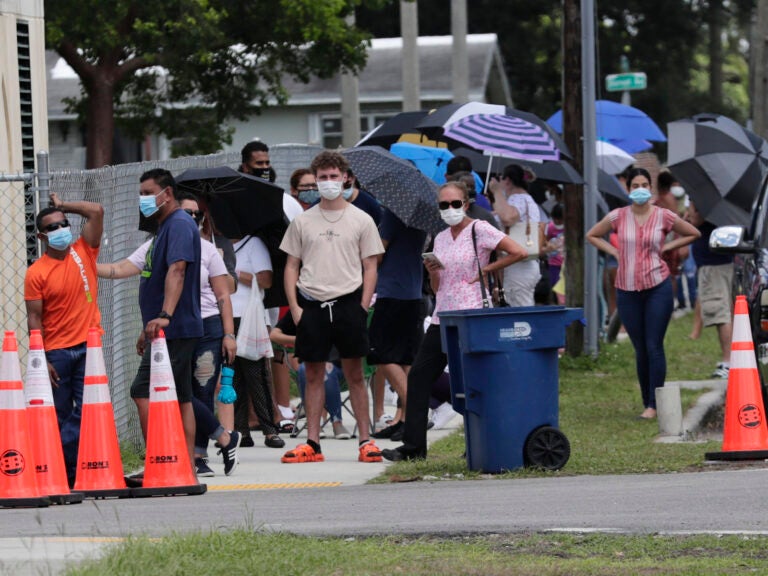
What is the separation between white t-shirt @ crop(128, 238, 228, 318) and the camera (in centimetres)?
1081

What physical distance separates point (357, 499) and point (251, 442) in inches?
142

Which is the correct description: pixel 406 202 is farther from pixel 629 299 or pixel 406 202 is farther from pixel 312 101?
pixel 312 101

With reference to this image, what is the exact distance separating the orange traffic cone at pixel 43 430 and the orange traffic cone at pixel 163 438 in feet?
1.46

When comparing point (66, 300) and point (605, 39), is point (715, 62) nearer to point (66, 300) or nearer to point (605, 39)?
point (605, 39)

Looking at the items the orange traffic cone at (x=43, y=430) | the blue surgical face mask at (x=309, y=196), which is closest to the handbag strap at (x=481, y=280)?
the blue surgical face mask at (x=309, y=196)

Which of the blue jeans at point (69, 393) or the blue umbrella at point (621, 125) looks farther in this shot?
the blue umbrella at point (621, 125)

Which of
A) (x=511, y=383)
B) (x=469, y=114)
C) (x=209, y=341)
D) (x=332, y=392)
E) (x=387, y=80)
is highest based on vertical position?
(x=387, y=80)

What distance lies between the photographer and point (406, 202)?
12.1m

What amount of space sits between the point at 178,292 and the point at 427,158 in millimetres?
6779

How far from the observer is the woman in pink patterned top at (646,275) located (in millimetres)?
13453

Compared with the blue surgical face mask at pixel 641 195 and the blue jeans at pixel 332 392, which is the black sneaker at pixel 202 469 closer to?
the blue jeans at pixel 332 392

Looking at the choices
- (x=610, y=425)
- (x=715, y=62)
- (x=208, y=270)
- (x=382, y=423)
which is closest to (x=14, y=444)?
(x=208, y=270)

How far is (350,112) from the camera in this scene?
30000mm

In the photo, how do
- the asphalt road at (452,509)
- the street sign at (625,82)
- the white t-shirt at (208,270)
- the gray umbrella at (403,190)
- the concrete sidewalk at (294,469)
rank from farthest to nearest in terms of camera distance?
the street sign at (625,82) → the gray umbrella at (403,190) → the white t-shirt at (208,270) → the concrete sidewalk at (294,469) → the asphalt road at (452,509)
